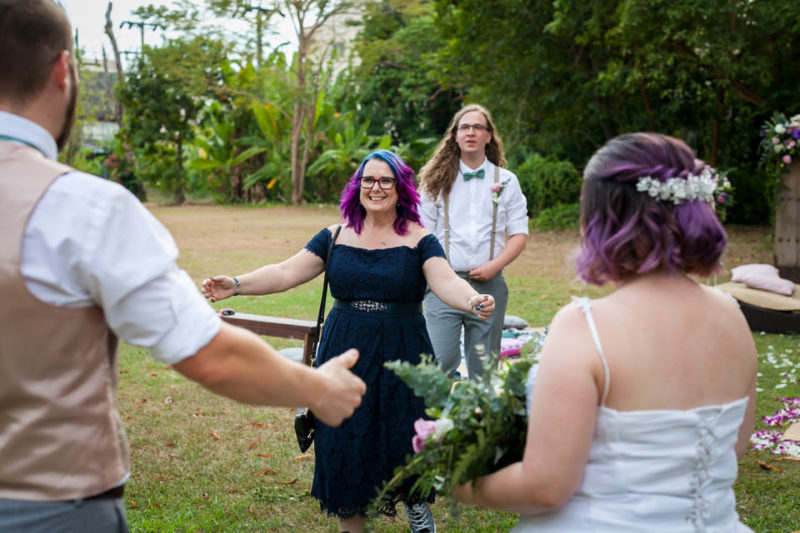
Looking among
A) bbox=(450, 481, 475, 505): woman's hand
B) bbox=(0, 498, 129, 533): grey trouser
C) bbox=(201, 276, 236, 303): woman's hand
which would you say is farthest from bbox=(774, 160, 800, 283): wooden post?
bbox=(0, 498, 129, 533): grey trouser

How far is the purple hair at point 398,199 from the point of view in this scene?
4195mm

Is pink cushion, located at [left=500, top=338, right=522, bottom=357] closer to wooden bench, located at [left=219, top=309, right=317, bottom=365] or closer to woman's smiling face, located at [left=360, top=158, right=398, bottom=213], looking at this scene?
wooden bench, located at [left=219, top=309, right=317, bottom=365]

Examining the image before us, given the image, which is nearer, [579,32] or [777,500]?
[777,500]

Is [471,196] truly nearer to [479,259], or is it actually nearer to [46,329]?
[479,259]

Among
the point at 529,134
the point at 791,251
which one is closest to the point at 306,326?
the point at 791,251

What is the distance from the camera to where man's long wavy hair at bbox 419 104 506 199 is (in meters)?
5.98

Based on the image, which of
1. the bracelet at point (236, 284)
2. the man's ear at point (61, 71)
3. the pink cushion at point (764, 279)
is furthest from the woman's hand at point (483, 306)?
the pink cushion at point (764, 279)

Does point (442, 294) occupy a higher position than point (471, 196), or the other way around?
point (471, 196)

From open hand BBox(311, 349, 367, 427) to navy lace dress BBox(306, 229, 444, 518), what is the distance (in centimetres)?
193

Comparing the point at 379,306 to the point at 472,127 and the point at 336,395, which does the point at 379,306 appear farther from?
Answer: the point at 472,127

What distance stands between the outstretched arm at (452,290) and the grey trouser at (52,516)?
7.83 ft

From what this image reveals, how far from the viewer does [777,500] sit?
184 inches

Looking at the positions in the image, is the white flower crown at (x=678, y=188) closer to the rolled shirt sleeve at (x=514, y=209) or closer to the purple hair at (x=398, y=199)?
the purple hair at (x=398, y=199)

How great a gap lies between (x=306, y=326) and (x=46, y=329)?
4247mm
